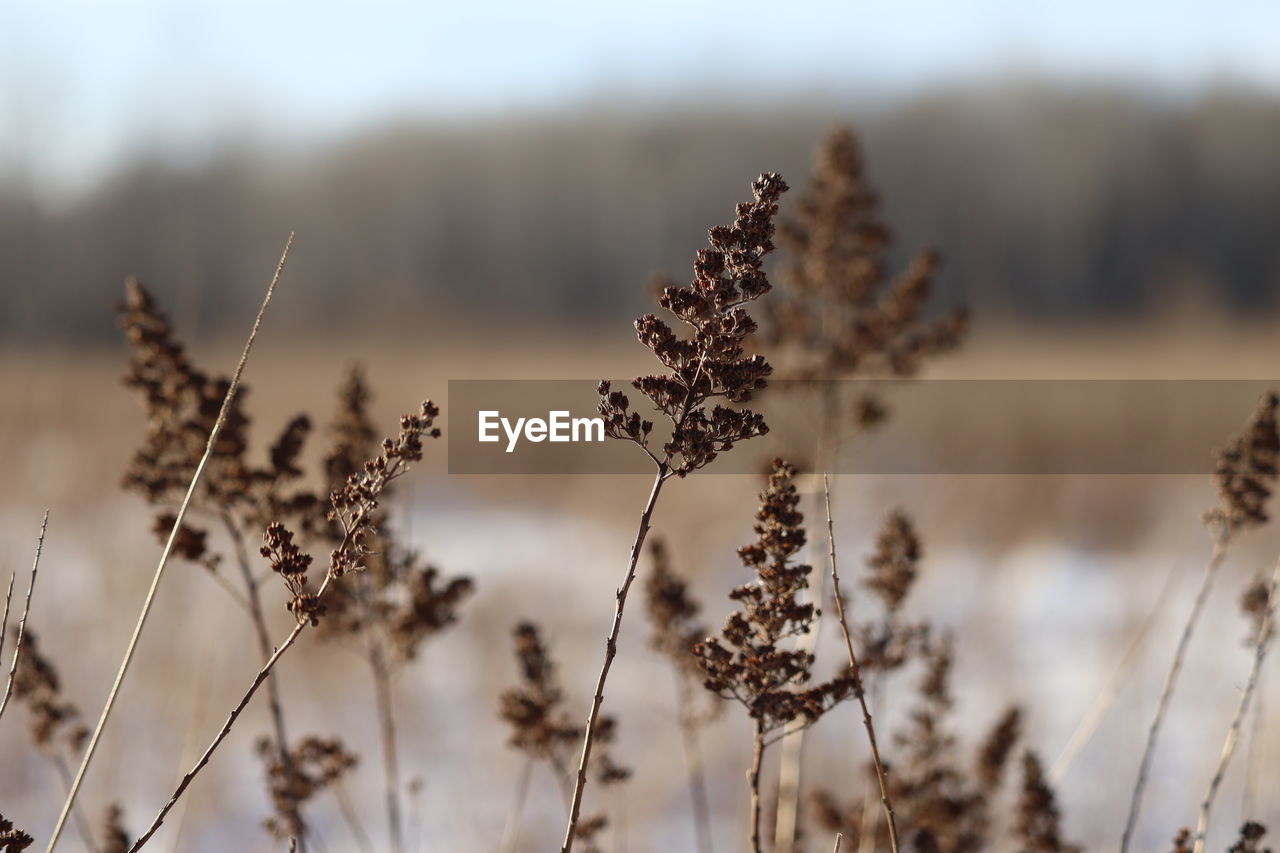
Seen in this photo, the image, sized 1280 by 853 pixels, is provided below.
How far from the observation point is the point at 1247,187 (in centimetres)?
3400

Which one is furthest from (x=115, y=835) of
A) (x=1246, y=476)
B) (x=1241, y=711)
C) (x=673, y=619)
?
(x=1246, y=476)

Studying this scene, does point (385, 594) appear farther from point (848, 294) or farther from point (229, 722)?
point (848, 294)

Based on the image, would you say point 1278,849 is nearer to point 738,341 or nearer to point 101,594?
point 738,341

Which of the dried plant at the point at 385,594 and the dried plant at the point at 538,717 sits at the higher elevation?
the dried plant at the point at 385,594

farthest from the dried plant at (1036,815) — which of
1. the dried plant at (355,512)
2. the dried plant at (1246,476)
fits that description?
the dried plant at (355,512)

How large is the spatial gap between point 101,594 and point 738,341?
22.9 feet

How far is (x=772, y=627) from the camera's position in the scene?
4.76ft

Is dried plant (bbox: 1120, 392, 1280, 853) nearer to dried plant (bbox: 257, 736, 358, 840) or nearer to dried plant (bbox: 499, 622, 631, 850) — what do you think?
dried plant (bbox: 499, 622, 631, 850)

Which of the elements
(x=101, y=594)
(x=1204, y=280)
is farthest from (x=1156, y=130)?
(x=101, y=594)

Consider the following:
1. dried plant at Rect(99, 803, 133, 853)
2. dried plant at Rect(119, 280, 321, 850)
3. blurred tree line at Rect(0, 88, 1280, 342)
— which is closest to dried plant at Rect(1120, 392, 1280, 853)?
dried plant at Rect(119, 280, 321, 850)

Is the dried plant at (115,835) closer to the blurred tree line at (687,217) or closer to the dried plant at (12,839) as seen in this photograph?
the dried plant at (12,839)

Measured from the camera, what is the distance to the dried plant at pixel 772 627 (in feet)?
4.68

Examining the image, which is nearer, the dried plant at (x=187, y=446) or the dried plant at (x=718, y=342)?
the dried plant at (x=718, y=342)

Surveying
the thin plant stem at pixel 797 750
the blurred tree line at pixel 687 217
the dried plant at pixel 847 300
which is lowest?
the thin plant stem at pixel 797 750
